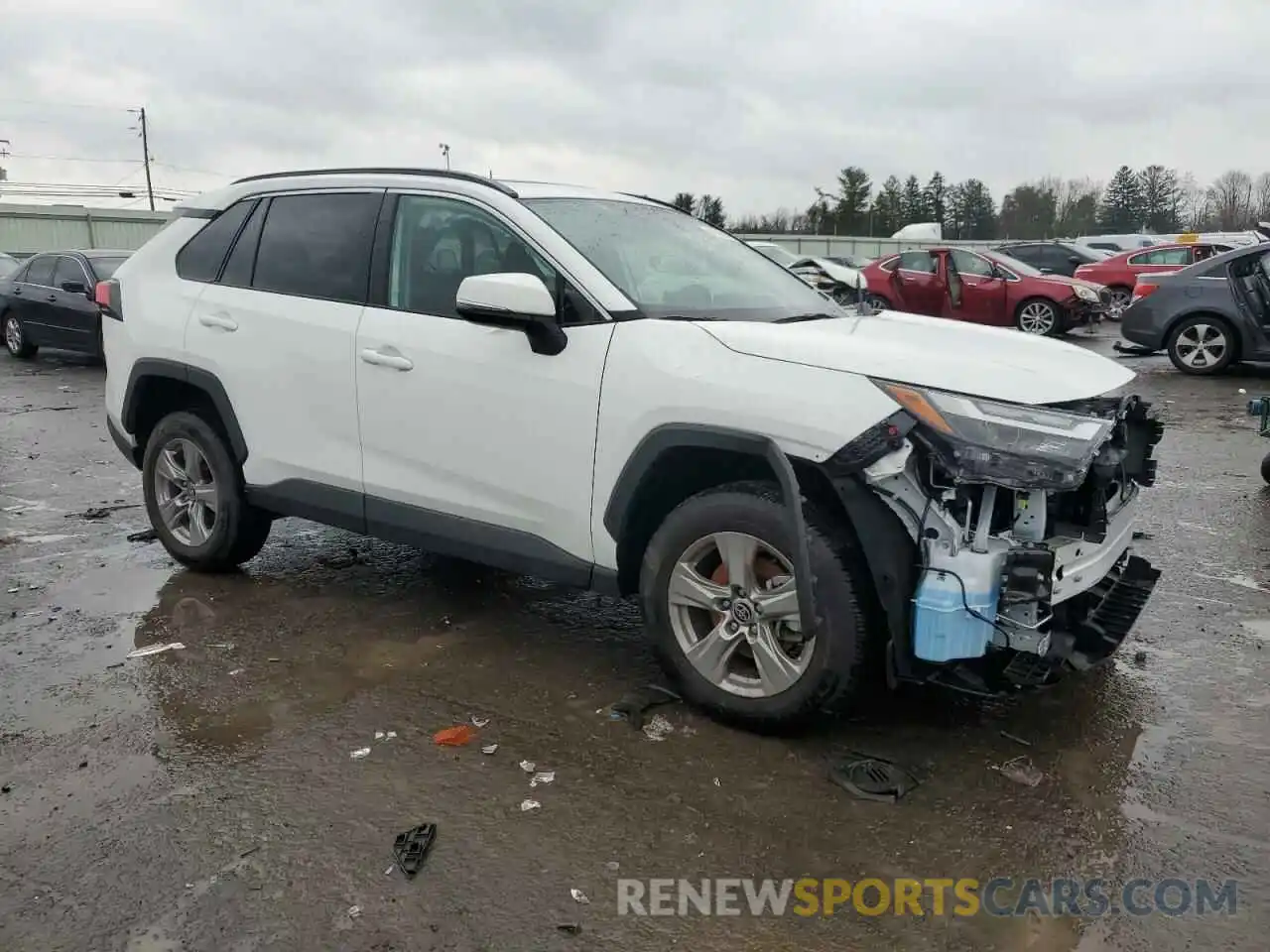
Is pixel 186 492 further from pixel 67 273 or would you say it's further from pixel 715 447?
pixel 67 273

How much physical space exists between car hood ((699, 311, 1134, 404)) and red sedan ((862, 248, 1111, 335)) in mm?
13650

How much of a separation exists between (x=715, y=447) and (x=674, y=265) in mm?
1114

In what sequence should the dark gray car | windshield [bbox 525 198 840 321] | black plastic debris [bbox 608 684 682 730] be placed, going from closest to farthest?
black plastic debris [bbox 608 684 682 730] < windshield [bbox 525 198 840 321] < the dark gray car

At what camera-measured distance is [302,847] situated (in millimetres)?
2875

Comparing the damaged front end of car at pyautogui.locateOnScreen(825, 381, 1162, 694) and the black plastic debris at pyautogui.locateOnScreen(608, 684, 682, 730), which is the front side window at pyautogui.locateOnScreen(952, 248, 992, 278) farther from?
the damaged front end of car at pyautogui.locateOnScreen(825, 381, 1162, 694)

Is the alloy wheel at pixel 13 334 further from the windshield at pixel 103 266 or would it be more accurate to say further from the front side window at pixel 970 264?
the front side window at pixel 970 264

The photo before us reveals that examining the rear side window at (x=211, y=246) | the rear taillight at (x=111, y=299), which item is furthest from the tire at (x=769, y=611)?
the rear taillight at (x=111, y=299)

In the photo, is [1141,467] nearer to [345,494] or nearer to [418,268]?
[418,268]

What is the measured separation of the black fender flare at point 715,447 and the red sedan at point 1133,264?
2079cm

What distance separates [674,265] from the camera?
4.14 m

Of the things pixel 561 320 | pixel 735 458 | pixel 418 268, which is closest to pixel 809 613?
pixel 735 458

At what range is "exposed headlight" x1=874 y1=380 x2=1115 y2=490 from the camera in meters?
2.91

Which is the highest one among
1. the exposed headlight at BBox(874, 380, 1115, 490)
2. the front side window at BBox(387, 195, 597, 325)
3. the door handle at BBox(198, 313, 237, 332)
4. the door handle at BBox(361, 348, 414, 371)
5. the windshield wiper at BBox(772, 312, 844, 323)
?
the front side window at BBox(387, 195, 597, 325)

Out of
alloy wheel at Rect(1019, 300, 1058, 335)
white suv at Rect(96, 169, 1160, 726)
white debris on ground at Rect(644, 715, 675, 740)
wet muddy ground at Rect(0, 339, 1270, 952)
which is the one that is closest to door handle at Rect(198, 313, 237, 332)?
white suv at Rect(96, 169, 1160, 726)
